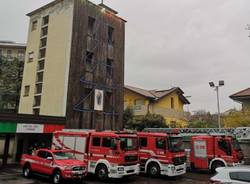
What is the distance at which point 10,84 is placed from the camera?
123 feet

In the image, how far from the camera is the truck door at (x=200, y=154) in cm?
2162

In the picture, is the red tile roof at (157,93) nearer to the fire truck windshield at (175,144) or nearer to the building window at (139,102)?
the building window at (139,102)

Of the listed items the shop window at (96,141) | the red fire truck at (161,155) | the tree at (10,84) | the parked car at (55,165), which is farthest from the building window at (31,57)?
the red fire truck at (161,155)

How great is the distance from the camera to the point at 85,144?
1839 cm

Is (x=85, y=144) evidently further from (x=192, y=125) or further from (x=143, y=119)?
(x=192, y=125)

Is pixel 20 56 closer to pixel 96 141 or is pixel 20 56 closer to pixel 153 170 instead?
pixel 96 141

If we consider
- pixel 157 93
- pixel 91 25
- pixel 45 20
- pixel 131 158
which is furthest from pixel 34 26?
pixel 131 158

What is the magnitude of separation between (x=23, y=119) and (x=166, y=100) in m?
24.8

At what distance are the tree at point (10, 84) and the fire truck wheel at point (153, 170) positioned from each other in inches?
948

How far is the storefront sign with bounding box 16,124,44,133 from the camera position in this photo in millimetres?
21266

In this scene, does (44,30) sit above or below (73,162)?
above

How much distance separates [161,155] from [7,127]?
1142 cm

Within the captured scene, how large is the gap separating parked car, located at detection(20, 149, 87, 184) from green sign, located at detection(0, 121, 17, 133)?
11.3 ft

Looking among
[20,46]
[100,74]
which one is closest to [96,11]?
[100,74]
